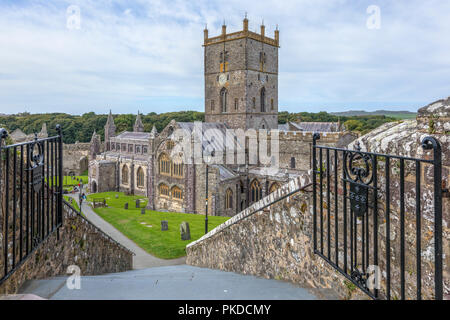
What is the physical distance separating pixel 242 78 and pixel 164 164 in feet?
40.1

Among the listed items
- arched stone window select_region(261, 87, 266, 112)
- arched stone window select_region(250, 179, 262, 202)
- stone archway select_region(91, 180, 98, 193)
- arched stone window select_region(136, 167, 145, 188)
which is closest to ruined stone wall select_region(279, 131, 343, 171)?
arched stone window select_region(250, 179, 262, 202)

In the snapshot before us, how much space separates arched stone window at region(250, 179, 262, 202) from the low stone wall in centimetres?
2146

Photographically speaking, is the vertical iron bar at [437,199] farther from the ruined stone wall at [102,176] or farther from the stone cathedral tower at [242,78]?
the ruined stone wall at [102,176]

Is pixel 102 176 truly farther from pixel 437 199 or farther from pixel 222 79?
pixel 437 199

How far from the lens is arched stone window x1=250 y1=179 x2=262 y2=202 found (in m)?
29.8

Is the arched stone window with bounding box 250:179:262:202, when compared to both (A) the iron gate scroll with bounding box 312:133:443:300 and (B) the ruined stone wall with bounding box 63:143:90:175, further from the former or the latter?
(B) the ruined stone wall with bounding box 63:143:90:175

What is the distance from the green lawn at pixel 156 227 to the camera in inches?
719

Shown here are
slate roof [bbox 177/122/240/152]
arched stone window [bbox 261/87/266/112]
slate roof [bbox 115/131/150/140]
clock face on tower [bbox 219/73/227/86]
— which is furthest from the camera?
slate roof [bbox 115/131/150/140]

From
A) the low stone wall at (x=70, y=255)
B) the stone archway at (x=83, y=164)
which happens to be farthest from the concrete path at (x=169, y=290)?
the stone archway at (x=83, y=164)

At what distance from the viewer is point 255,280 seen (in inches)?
211

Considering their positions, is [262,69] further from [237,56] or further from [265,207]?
[265,207]

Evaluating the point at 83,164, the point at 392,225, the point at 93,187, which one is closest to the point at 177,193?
the point at 93,187

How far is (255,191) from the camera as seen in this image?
29969 millimetres

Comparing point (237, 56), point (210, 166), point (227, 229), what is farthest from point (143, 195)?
point (227, 229)
